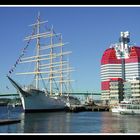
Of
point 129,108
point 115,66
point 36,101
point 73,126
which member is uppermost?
point 115,66

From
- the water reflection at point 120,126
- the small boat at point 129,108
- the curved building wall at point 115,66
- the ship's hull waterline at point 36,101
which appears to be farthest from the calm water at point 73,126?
the curved building wall at point 115,66

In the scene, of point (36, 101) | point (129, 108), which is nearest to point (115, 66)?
point (36, 101)

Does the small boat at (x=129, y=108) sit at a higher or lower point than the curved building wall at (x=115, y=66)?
lower

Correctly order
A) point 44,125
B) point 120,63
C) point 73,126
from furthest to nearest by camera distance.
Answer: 1. point 120,63
2. point 44,125
3. point 73,126

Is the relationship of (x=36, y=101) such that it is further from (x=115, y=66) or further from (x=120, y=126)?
(x=115, y=66)

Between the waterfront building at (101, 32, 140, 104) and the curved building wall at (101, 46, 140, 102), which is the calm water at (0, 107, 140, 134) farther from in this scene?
the curved building wall at (101, 46, 140, 102)

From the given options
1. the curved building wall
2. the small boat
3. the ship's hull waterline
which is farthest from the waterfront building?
the small boat

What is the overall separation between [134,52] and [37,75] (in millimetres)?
70725

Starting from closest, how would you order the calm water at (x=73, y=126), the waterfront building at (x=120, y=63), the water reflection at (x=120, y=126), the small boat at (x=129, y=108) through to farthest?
the calm water at (x=73, y=126)
the water reflection at (x=120, y=126)
the small boat at (x=129, y=108)
the waterfront building at (x=120, y=63)

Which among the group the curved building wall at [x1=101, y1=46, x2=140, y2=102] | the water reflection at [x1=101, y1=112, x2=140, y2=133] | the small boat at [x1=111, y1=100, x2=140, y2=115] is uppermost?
the curved building wall at [x1=101, y1=46, x2=140, y2=102]

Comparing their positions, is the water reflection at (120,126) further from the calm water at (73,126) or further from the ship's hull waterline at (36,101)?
the ship's hull waterline at (36,101)

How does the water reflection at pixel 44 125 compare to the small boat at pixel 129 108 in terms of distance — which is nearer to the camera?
the water reflection at pixel 44 125

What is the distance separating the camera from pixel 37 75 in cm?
6819
